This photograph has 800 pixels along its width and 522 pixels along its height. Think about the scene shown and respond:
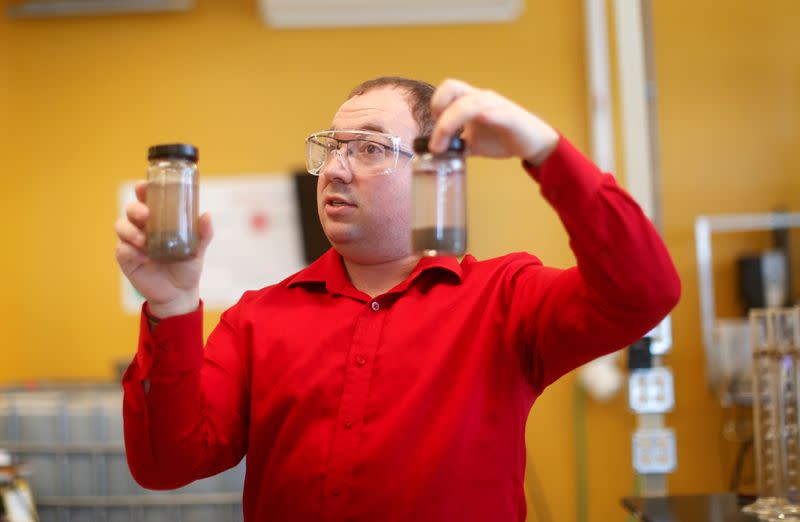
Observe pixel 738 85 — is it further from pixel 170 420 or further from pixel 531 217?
pixel 170 420

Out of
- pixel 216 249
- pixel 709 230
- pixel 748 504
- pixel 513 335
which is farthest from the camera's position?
pixel 216 249

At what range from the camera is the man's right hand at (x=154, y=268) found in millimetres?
909

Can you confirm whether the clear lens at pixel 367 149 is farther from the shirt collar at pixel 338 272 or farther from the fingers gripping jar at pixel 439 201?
the fingers gripping jar at pixel 439 201

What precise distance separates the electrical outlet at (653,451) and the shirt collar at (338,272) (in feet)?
3.06

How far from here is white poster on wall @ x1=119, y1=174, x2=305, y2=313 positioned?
3.17 m

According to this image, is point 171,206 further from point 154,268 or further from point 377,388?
point 377,388

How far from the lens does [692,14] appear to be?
309 centimetres

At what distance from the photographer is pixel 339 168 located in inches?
46.4

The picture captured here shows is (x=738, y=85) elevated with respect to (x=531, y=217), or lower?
elevated

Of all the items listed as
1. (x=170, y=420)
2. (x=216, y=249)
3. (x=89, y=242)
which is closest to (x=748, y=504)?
(x=170, y=420)

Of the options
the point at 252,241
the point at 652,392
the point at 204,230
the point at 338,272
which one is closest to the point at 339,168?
the point at 338,272

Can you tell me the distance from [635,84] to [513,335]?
145cm

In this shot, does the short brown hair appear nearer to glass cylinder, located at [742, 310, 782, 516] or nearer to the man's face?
→ the man's face

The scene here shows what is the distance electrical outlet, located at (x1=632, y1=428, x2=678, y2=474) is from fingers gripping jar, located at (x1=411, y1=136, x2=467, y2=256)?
1197 millimetres
